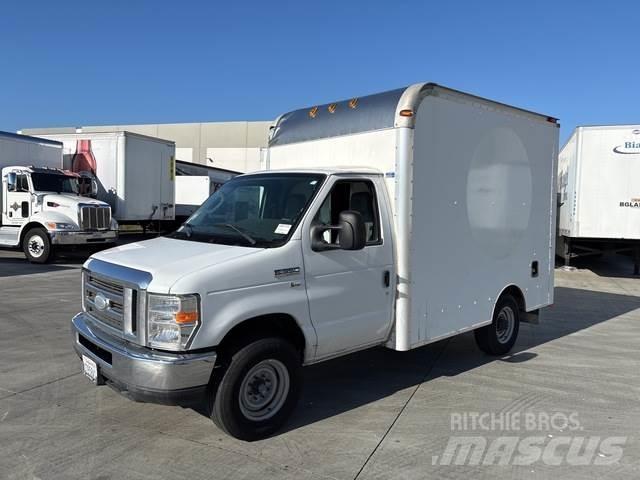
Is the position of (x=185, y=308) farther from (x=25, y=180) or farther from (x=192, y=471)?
(x=25, y=180)

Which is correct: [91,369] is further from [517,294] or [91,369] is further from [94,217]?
[94,217]

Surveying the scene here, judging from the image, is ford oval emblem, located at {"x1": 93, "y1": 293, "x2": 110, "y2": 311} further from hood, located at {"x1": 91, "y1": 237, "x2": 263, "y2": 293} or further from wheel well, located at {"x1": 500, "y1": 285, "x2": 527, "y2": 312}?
wheel well, located at {"x1": 500, "y1": 285, "x2": 527, "y2": 312}

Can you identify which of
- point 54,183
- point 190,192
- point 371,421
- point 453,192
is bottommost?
point 371,421

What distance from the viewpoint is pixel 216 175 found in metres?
31.4

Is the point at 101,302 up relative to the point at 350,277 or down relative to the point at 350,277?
down

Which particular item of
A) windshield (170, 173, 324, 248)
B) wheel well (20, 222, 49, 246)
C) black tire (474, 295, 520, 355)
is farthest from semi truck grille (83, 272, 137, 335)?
wheel well (20, 222, 49, 246)

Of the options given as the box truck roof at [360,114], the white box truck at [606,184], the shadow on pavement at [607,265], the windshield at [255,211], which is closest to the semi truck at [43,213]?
the box truck roof at [360,114]

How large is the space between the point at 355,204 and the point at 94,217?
492 inches

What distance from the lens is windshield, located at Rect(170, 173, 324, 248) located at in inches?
173

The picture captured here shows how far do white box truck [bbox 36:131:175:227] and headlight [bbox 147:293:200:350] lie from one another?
14749 millimetres

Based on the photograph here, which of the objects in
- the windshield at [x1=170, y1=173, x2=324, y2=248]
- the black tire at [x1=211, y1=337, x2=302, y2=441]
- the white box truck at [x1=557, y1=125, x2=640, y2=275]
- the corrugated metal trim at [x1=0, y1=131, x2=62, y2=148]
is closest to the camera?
the black tire at [x1=211, y1=337, x2=302, y2=441]

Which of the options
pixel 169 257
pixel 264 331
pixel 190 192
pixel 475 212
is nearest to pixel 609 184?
pixel 475 212

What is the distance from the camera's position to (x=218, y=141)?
4378 centimetres

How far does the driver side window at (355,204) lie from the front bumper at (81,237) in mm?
12260
